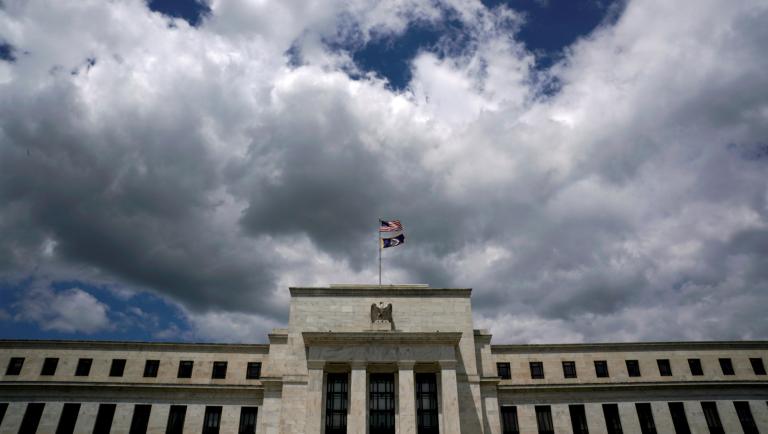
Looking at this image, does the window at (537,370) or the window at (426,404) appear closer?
the window at (426,404)

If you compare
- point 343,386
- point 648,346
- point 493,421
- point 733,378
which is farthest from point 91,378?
point 733,378

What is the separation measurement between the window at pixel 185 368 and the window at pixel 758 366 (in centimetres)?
5462

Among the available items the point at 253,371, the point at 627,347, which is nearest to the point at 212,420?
the point at 253,371

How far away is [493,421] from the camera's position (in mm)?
43000

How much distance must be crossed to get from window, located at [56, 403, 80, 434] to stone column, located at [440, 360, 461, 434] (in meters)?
32.5

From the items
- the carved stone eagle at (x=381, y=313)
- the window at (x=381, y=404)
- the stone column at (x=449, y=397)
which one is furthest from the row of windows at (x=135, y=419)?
the stone column at (x=449, y=397)

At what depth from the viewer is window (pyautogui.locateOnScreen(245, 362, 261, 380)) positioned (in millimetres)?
46969

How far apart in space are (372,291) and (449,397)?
12130 mm

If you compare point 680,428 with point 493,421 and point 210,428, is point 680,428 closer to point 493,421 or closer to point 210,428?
point 493,421

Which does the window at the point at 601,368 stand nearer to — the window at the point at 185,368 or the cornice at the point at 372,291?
the cornice at the point at 372,291

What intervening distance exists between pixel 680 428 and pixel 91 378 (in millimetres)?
54792

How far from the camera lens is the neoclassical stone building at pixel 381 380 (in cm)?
4203

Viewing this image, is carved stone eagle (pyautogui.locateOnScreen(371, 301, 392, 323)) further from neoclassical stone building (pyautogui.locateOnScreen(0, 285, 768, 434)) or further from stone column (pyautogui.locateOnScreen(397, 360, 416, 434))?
stone column (pyautogui.locateOnScreen(397, 360, 416, 434))

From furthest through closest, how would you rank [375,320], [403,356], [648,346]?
[648,346] → [375,320] → [403,356]
